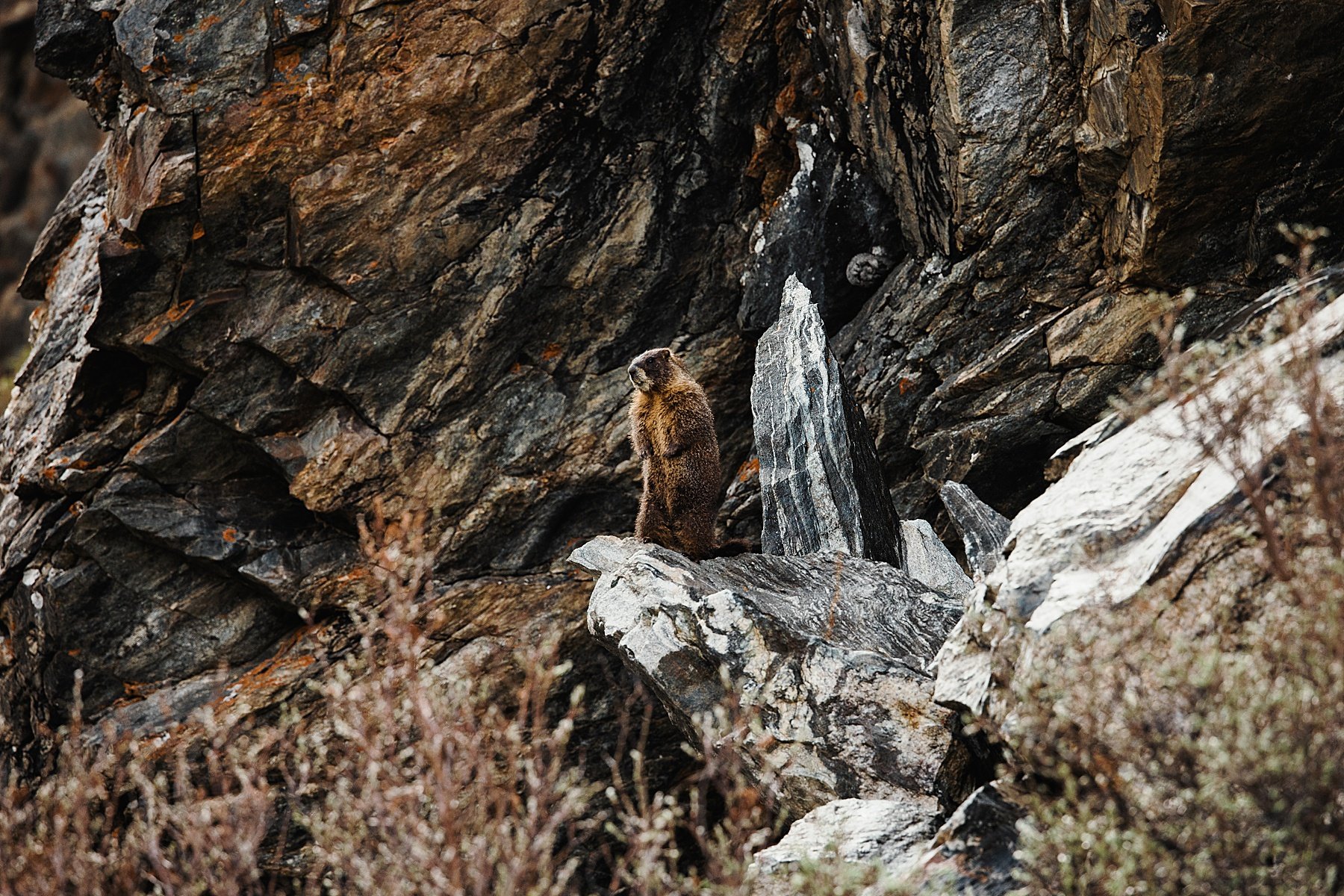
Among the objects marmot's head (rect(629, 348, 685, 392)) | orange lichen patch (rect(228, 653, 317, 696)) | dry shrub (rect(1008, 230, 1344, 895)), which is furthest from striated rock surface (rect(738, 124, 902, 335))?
dry shrub (rect(1008, 230, 1344, 895))

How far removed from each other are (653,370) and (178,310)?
4.35 meters

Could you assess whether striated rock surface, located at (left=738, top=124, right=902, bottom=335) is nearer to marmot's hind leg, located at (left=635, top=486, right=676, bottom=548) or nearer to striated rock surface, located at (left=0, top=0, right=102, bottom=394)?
marmot's hind leg, located at (left=635, top=486, right=676, bottom=548)

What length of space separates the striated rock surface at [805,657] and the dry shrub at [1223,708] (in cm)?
145

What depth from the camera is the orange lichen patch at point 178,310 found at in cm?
991

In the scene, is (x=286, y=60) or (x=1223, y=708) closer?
(x=1223, y=708)

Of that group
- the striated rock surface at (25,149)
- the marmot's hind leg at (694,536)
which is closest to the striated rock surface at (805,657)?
the marmot's hind leg at (694,536)

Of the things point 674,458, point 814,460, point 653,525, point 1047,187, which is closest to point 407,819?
point 653,525

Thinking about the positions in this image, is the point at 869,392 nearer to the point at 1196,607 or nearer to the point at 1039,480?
the point at 1039,480

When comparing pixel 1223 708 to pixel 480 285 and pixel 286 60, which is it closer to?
pixel 480 285

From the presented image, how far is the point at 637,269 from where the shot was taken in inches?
416

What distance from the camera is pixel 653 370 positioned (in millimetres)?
9211

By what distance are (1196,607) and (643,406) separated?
5.50m

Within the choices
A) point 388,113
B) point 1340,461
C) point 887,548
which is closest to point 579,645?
point 887,548

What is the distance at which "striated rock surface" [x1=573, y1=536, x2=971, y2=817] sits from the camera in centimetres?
633
